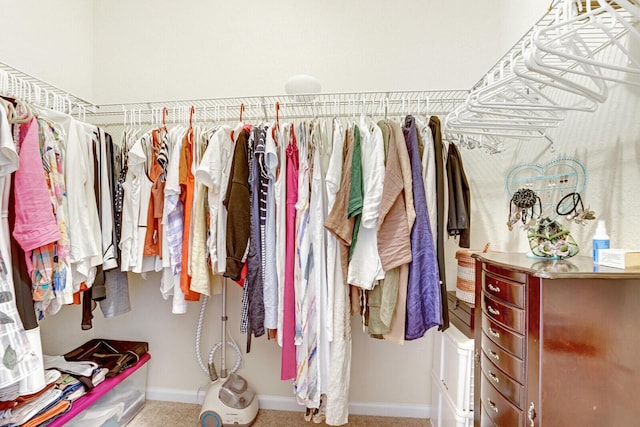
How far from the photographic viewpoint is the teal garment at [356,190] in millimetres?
1237

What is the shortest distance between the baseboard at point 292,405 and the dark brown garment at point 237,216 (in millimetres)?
1082

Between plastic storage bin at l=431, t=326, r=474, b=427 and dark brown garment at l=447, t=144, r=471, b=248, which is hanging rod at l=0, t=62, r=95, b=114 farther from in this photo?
plastic storage bin at l=431, t=326, r=474, b=427

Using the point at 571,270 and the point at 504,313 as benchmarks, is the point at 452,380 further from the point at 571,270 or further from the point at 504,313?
the point at 571,270

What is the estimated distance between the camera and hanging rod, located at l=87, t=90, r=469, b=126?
1.72 metres

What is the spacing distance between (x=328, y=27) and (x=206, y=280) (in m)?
1.69

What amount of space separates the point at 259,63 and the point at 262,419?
2262 millimetres

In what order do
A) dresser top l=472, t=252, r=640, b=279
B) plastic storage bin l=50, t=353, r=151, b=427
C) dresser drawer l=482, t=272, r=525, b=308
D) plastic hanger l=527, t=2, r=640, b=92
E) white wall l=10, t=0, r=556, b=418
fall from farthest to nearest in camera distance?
white wall l=10, t=0, r=556, b=418 < plastic storage bin l=50, t=353, r=151, b=427 < dresser drawer l=482, t=272, r=525, b=308 < dresser top l=472, t=252, r=640, b=279 < plastic hanger l=527, t=2, r=640, b=92

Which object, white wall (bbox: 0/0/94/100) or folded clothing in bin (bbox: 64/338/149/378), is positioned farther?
folded clothing in bin (bbox: 64/338/149/378)

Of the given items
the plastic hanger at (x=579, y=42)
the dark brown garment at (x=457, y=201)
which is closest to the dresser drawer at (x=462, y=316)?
the dark brown garment at (x=457, y=201)

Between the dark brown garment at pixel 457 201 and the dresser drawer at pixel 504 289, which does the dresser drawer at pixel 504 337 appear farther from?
the dark brown garment at pixel 457 201

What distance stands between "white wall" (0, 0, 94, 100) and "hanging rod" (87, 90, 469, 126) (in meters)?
0.25

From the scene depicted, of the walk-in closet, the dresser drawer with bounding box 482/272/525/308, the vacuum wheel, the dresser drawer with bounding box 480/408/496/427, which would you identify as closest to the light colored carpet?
the walk-in closet

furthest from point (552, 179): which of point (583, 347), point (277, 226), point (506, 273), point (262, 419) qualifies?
point (262, 419)

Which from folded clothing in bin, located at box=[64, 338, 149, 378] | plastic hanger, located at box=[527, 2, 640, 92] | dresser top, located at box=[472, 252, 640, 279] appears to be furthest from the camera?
folded clothing in bin, located at box=[64, 338, 149, 378]
